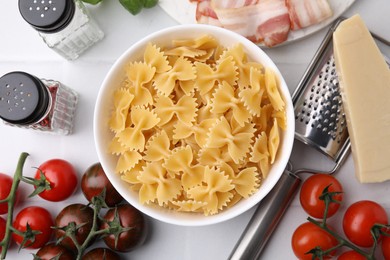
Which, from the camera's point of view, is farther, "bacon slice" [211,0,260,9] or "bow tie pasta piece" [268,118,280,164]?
"bacon slice" [211,0,260,9]

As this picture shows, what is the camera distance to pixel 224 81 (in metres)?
1.20

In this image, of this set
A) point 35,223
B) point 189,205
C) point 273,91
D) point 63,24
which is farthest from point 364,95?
point 35,223

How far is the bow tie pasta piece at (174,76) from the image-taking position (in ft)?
3.95

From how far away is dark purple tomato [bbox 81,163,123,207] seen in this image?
4.22ft

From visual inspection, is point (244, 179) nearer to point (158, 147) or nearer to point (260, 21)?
point (158, 147)

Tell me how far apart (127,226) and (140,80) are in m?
0.31

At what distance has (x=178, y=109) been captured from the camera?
1.20 metres

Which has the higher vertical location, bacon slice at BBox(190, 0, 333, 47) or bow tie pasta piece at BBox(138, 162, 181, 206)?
bacon slice at BBox(190, 0, 333, 47)

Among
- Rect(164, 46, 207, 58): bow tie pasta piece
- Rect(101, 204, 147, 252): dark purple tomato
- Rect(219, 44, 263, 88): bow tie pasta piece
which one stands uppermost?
Rect(164, 46, 207, 58): bow tie pasta piece

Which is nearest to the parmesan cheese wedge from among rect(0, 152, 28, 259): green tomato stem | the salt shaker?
the salt shaker

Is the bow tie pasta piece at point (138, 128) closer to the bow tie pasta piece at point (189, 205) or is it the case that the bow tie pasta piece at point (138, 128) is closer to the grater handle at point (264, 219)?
the bow tie pasta piece at point (189, 205)

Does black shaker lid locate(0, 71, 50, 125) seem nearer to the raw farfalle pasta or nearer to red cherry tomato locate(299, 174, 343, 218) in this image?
the raw farfalle pasta

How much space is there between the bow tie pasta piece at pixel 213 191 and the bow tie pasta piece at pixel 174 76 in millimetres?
182

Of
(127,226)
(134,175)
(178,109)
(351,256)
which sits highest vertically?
(178,109)
